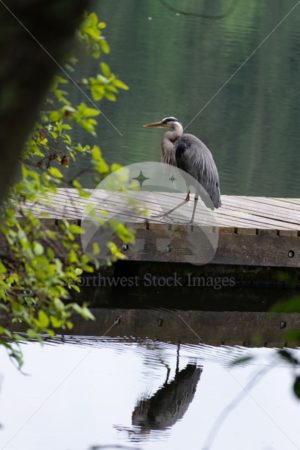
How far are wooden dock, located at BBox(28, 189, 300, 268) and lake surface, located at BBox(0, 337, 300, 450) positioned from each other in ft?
3.69

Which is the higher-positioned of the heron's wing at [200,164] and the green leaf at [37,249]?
the green leaf at [37,249]

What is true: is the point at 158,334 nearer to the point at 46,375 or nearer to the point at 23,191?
the point at 46,375

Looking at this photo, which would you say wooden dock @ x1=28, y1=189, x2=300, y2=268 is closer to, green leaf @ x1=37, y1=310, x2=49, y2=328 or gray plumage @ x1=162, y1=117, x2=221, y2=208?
gray plumage @ x1=162, y1=117, x2=221, y2=208

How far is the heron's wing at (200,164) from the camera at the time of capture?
7.82 m

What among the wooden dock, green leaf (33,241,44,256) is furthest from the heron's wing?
green leaf (33,241,44,256)

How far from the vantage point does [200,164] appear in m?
7.85

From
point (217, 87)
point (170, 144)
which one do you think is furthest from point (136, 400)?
point (217, 87)

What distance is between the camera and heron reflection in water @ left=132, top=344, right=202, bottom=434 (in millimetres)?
5183

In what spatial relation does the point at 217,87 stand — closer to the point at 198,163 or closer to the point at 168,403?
the point at 198,163

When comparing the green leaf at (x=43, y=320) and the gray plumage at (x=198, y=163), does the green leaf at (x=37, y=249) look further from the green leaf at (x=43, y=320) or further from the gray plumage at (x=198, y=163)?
the gray plumage at (x=198, y=163)

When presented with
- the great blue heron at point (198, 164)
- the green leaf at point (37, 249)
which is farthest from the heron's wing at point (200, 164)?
the green leaf at point (37, 249)

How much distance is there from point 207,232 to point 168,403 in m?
2.05

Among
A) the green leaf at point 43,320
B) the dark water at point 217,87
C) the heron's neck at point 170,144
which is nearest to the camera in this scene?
the green leaf at point 43,320

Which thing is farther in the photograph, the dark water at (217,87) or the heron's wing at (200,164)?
the dark water at (217,87)
